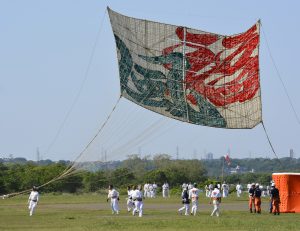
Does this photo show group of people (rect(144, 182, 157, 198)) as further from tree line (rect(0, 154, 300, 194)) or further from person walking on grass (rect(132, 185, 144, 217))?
person walking on grass (rect(132, 185, 144, 217))

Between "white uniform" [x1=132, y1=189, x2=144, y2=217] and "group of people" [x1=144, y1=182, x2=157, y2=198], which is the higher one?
"group of people" [x1=144, y1=182, x2=157, y2=198]

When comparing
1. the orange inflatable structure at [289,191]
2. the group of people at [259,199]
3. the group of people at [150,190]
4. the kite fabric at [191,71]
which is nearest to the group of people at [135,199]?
the kite fabric at [191,71]

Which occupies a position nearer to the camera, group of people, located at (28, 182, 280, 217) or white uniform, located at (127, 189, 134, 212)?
group of people, located at (28, 182, 280, 217)

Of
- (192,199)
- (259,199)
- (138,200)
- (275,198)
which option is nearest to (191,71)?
(192,199)

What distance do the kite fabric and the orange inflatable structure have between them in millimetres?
3614

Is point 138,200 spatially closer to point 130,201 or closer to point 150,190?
point 130,201

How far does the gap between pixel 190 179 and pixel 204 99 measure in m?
61.7

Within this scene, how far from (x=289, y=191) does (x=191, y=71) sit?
8.91 metres

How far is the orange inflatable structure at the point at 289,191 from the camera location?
5038cm

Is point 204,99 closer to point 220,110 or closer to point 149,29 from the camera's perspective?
point 220,110

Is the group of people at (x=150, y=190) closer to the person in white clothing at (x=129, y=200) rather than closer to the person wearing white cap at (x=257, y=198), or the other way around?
the person in white clothing at (x=129, y=200)

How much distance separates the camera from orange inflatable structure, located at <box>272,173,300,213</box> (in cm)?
5038

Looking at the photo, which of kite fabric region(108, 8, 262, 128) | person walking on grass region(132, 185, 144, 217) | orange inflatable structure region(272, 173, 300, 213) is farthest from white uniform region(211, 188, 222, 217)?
kite fabric region(108, 8, 262, 128)

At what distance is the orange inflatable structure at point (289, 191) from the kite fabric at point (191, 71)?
3.61 metres
